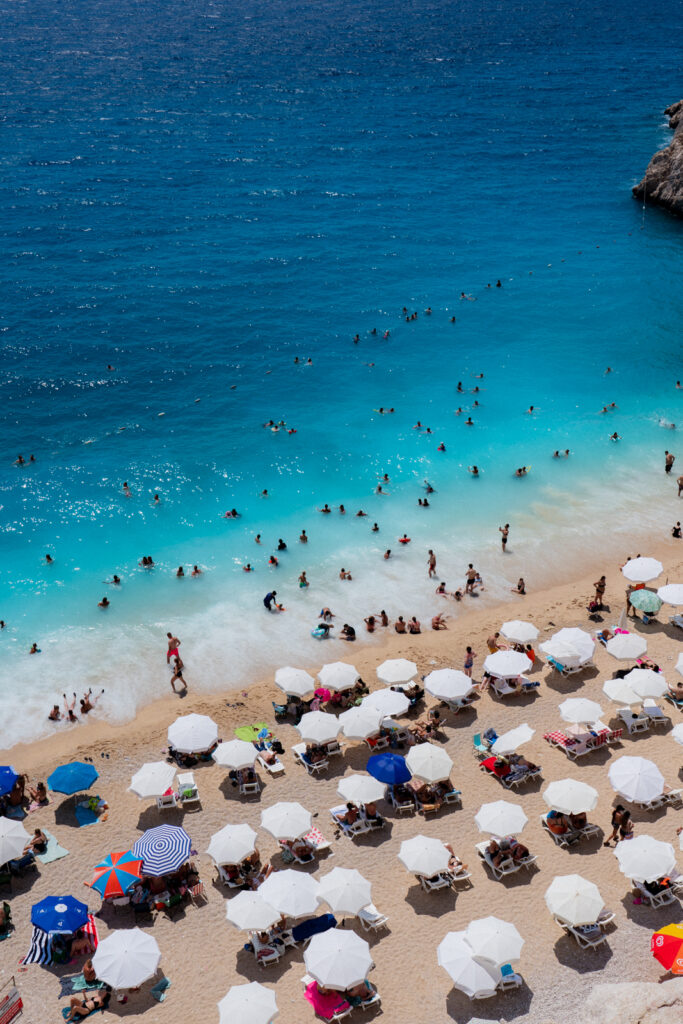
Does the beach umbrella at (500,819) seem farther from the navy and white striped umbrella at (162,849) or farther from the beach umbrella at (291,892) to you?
the navy and white striped umbrella at (162,849)

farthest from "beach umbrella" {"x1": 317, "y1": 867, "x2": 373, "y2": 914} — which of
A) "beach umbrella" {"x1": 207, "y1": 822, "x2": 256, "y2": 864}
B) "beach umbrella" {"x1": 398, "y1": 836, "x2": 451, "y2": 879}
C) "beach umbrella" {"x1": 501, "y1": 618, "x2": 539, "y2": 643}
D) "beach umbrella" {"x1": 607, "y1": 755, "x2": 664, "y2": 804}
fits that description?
"beach umbrella" {"x1": 501, "y1": 618, "x2": 539, "y2": 643}

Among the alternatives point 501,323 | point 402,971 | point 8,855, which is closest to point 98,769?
point 8,855

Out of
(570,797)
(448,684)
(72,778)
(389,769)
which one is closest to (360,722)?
(389,769)

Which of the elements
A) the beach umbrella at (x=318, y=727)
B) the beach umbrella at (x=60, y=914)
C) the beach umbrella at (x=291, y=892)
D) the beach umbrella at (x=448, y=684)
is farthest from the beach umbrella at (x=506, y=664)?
the beach umbrella at (x=60, y=914)

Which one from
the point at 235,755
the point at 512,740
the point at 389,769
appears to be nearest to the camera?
the point at 389,769

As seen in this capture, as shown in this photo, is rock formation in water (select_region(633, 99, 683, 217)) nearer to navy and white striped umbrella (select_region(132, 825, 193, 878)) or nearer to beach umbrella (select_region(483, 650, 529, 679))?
beach umbrella (select_region(483, 650, 529, 679))

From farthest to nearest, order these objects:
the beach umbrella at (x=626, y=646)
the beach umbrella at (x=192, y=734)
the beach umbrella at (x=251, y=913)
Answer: the beach umbrella at (x=626, y=646) < the beach umbrella at (x=192, y=734) < the beach umbrella at (x=251, y=913)

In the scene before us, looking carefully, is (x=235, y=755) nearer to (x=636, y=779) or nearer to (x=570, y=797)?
(x=570, y=797)

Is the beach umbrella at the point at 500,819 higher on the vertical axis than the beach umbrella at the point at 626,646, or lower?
lower
